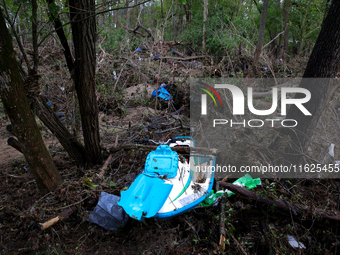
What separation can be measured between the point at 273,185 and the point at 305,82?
1.60 m

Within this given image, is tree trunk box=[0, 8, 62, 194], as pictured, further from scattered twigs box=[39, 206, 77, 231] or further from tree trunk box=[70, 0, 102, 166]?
tree trunk box=[70, 0, 102, 166]

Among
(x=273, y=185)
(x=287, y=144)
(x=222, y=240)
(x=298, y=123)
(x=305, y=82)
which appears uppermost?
(x=305, y=82)

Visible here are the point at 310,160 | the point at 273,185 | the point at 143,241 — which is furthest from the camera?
the point at 310,160

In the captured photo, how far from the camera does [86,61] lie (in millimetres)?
3107

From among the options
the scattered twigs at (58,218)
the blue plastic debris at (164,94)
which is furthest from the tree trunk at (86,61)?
the blue plastic debris at (164,94)

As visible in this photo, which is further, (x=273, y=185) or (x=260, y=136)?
(x=260, y=136)

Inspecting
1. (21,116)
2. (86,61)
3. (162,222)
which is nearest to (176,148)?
(162,222)

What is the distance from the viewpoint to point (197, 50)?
38.0 ft

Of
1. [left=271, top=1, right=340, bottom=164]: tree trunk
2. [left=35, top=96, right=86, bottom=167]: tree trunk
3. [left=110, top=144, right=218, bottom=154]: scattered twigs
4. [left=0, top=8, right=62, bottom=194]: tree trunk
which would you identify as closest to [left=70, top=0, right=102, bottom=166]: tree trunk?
[left=35, top=96, right=86, bottom=167]: tree trunk

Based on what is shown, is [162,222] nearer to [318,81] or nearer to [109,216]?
[109,216]

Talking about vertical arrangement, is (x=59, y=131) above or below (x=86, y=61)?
below

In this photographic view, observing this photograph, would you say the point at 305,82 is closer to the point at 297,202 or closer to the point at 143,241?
the point at 297,202

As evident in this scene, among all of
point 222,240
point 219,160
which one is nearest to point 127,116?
point 219,160

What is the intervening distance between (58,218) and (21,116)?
1.26 m
